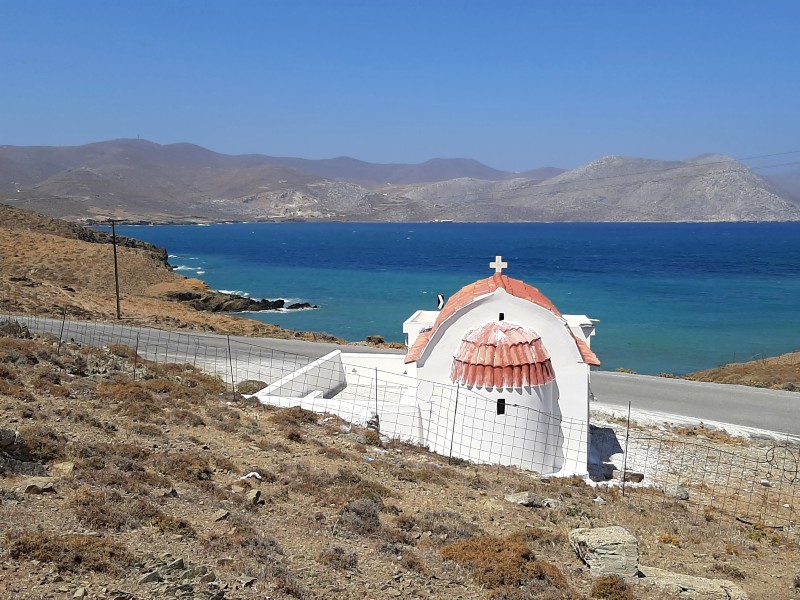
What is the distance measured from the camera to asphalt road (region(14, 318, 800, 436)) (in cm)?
2206

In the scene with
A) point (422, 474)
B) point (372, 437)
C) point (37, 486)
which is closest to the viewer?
point (37, 486)

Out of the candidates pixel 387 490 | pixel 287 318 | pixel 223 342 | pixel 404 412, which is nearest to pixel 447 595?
pixel 387 490

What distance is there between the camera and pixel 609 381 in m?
26.4

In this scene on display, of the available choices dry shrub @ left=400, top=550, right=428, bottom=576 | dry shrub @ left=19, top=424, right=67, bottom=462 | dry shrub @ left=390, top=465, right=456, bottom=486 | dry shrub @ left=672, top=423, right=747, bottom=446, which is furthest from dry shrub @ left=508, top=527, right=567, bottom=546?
dry shrub @ left=672, top=423, right=747, bottom=446

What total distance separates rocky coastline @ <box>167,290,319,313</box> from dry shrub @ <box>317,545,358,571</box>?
1718 inches

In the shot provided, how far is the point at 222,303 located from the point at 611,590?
4826 centimetres

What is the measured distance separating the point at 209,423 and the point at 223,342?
51.4 ft

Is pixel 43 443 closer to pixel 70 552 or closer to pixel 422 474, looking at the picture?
pixel 70 552

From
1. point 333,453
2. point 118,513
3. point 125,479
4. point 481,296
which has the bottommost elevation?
point 333,453

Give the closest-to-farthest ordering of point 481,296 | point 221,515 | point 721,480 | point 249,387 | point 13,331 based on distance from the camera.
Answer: point 221,515
point 481,296
point 721,480
point 249,387
point 13,331

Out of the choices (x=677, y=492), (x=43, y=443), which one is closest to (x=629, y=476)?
(x=677, y=492)

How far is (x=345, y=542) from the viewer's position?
8.36 metres

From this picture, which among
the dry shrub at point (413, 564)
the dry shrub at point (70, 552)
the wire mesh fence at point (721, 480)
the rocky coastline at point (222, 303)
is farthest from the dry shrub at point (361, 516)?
the rocky coastline at point (222, 303)

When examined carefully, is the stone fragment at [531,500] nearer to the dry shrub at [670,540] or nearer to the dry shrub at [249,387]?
the dry shrub at [670,540]
